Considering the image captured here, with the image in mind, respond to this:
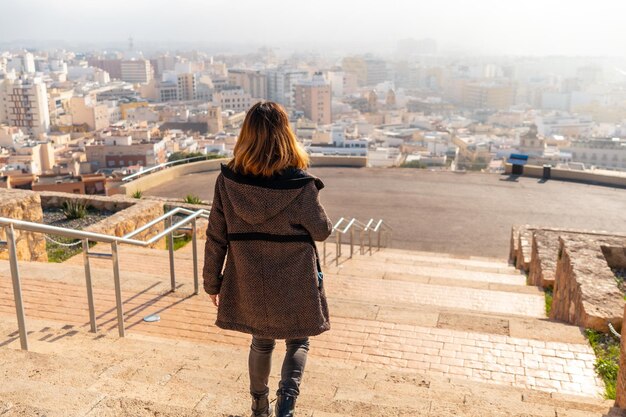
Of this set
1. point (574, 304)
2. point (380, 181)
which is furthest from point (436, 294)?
point (380, 181)

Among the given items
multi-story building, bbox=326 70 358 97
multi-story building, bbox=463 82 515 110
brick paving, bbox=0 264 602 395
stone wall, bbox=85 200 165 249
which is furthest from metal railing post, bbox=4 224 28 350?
multi-story building, bbox=326 70 358 97

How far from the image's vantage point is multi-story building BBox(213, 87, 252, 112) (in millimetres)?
134125

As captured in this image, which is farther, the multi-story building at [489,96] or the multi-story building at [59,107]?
the multi-story building at [489,96]

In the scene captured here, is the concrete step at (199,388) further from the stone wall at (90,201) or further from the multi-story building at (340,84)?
the multi-story building at (340,84)

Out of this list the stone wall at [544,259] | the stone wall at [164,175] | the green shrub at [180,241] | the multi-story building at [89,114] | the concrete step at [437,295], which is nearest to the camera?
the concrete step at [437,295]

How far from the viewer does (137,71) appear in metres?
193

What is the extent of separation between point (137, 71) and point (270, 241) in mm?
200541

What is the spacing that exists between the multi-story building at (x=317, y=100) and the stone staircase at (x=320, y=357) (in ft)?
427

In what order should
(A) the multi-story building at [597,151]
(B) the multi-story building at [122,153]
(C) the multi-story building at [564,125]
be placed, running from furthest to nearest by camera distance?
(C) the multi-story building at [564,125], (A) the multi-story building at [597,151], (B) the multi-story building at [122,153]

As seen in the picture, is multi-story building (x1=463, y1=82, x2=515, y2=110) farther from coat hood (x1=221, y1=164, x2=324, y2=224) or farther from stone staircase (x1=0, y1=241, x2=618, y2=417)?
coat hood (x1=221, y1=164, x2=324, y2=224)

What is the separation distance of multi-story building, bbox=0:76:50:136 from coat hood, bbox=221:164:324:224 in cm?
11523

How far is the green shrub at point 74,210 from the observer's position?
28.4 ft

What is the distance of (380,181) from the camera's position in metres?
15.3

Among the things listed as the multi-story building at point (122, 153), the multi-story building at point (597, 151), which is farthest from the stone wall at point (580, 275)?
the multi-story building at point (597, 151)
